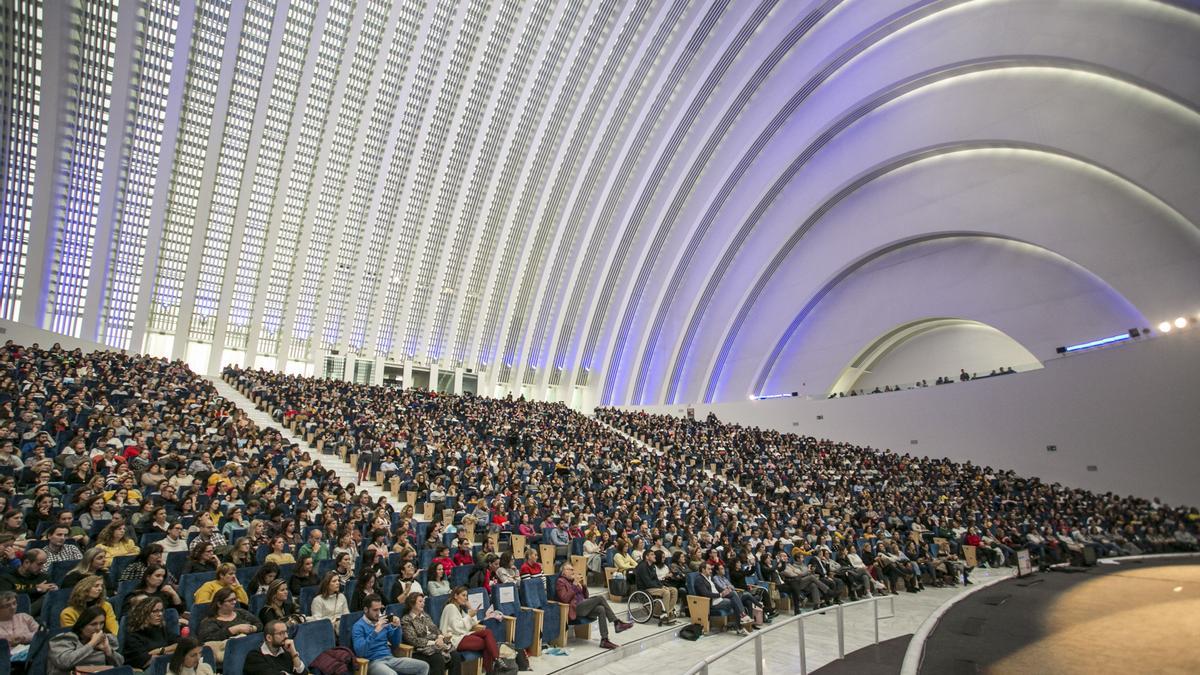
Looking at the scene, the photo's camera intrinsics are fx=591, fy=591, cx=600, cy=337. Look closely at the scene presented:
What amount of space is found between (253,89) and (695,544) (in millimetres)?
24607

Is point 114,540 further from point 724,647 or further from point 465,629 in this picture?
point 724,647

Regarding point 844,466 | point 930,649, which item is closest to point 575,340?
point 844,466

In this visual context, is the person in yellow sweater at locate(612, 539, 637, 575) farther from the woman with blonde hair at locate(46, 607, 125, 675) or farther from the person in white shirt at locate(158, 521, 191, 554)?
the woman with blonde hair at locate(46, 607, 125, 675)

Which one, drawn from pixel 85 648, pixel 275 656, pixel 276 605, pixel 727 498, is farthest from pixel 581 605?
pixel 727 498

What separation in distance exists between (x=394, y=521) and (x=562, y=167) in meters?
22.7

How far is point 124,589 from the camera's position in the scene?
14.9 ft

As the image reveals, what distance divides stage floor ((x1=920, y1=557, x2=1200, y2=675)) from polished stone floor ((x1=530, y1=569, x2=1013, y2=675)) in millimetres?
558

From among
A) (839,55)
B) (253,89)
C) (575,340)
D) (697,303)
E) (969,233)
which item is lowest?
(575,340)

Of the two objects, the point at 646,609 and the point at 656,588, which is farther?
the point at 656,588

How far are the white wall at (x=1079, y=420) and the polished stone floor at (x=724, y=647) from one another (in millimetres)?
12775

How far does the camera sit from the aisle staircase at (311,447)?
11.8 metres

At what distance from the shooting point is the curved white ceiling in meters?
17.9

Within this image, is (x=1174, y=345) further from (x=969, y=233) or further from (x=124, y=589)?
(x=124, y=589)

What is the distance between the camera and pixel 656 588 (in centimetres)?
728
